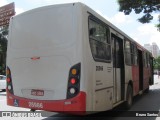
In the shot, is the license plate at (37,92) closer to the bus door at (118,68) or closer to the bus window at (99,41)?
the bus window at (99,41)

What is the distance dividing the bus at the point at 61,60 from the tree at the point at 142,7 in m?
12.3

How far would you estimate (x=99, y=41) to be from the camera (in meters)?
7.47

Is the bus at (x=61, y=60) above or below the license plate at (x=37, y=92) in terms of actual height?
above

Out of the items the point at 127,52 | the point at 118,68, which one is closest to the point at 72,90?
the point at 118,68

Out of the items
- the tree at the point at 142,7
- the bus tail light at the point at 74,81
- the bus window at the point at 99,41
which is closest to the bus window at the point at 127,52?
the bus window at the point at 99,41

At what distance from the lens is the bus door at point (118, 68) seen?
8930 mm

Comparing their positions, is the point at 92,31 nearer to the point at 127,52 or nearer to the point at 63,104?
the point at 63,104

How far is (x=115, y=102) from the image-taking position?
348 inches

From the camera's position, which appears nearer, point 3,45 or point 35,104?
point 35,104

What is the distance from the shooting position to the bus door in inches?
352

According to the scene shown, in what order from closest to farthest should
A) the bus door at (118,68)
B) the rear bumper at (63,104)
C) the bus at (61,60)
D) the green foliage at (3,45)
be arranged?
the rear bumper at (63,104), the bus at (61,60), the bus door at (118,68), the green foliage at (3,45)

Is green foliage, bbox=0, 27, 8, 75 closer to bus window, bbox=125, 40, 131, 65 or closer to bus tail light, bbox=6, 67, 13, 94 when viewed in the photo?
bus window, bbox=125, 40, 131, 65

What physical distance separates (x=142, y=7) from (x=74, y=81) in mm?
15043

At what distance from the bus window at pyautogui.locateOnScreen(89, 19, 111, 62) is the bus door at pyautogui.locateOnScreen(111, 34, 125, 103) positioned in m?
0.84
